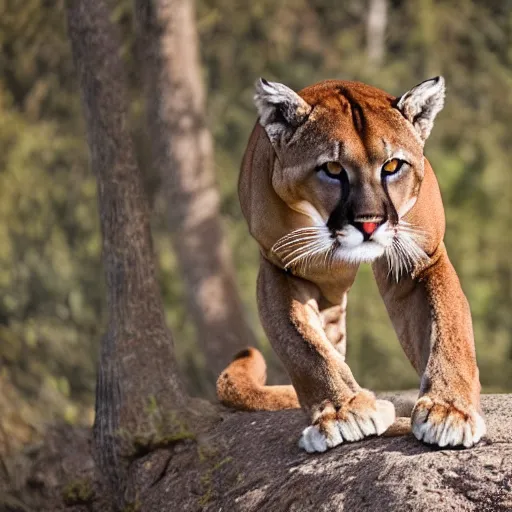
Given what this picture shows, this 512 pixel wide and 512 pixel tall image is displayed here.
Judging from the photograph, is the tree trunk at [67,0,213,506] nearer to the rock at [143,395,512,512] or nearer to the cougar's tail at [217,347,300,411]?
the cougar's tail at [217,347,300,411]

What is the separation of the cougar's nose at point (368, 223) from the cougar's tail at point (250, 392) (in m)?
1.63

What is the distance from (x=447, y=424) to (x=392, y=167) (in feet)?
3.88

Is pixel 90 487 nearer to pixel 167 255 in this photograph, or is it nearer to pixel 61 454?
pixel 61 454

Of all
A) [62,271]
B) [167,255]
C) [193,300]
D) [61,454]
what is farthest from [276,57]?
[61,454]

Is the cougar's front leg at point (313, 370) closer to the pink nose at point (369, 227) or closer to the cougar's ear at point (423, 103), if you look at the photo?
the pink nose at point (369, 227)

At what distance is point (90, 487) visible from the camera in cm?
655

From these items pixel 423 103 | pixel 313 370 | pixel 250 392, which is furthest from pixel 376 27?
pixel 313 370

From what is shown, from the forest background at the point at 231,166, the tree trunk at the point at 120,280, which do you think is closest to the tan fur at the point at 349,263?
the tree trunk at the point at 120,280

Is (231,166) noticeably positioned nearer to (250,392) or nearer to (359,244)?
(250,392)

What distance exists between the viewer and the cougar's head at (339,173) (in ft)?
16.8

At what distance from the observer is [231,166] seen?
14.6m

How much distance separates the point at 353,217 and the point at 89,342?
8.62 metres

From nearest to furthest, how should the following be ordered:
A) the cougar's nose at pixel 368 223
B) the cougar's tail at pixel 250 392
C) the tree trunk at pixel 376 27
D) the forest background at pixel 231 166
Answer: the cougar's nose at pixel 368 223
the cougar's tail at pixel 250 392
the forest background at pixel 231 166
the tree trunk at pixel 376 27

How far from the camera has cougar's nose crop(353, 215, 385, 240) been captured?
16.5ft
